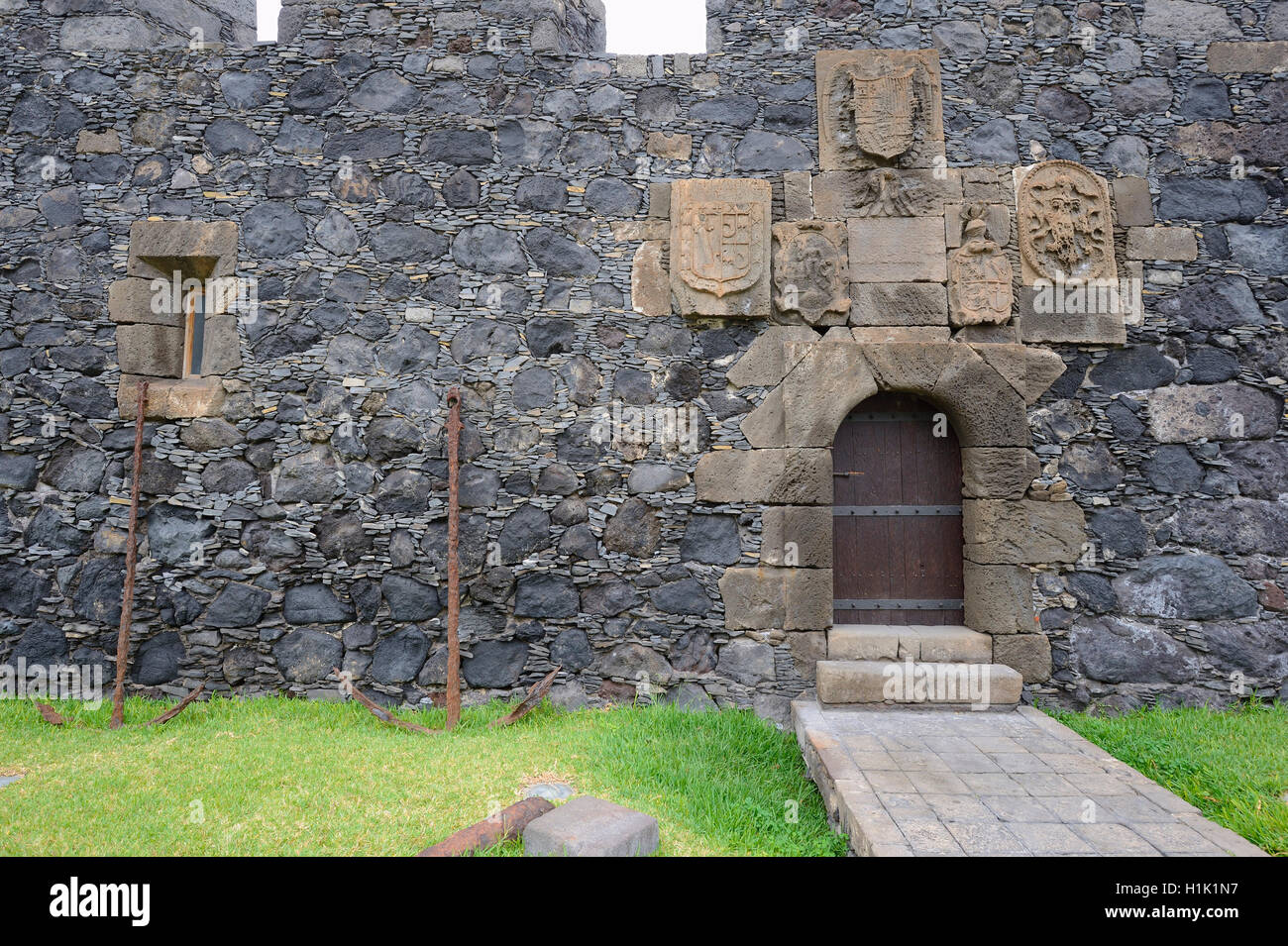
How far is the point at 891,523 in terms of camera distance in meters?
4.66

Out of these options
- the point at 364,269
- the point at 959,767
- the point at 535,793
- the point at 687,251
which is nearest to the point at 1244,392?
the point at 959,767

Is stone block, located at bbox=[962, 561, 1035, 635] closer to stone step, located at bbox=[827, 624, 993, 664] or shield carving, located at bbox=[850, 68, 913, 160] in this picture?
stone step, located at bbox=[827, 624, 993, 664]

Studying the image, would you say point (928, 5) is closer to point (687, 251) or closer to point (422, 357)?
point (687, 251)

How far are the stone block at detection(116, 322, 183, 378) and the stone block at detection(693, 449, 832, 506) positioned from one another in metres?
3.66

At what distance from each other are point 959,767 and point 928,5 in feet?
15.5

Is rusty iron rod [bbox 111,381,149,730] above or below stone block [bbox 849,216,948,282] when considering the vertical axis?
below

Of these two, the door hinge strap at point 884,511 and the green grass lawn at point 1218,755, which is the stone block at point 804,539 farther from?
the green grass lawn at point 1218,755

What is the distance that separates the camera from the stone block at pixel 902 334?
450 centimetres

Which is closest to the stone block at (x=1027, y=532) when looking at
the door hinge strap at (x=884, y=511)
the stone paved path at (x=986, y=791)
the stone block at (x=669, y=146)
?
the door hinge strap at (x=884, y=511)

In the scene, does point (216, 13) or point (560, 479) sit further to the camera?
point (216, 13)

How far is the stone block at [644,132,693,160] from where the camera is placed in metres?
4.71

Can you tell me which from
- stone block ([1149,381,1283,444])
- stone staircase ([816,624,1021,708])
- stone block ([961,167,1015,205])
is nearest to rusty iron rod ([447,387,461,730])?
stone staircase ([816,624,1021,708])

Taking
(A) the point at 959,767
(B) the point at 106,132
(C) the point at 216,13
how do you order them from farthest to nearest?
(C) the point at 216,13 → (B) the point at 106,132 → (A) the point at 959,767

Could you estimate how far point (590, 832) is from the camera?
2699 millimetres
